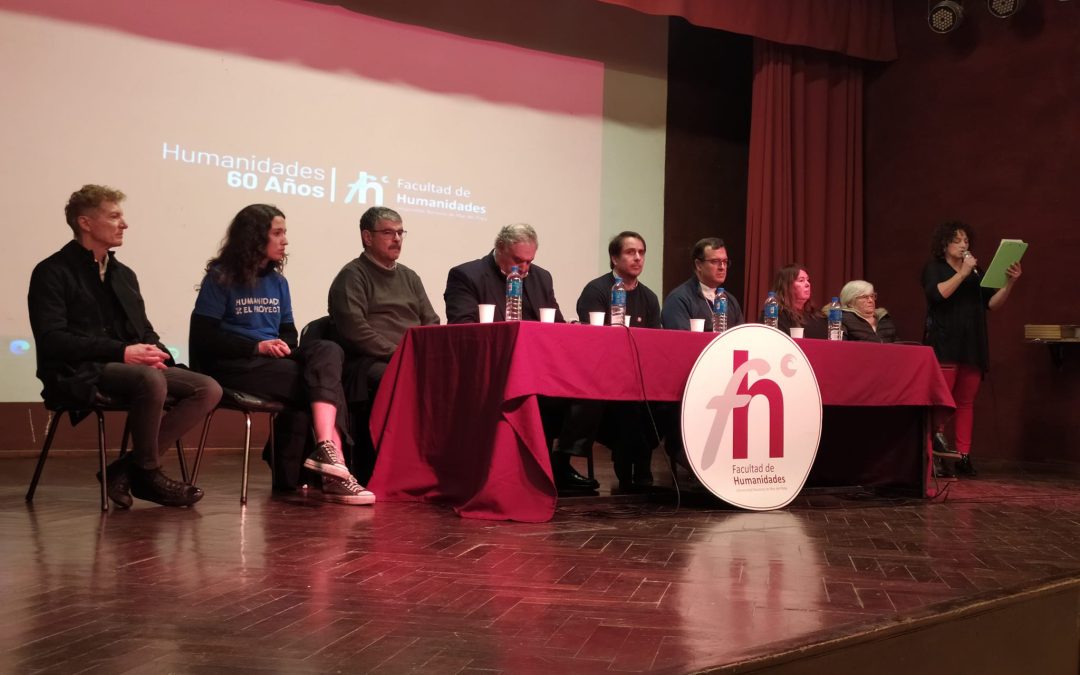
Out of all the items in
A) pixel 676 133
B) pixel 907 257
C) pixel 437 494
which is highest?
pixel 676 133

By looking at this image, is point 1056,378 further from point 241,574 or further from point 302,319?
point 241,574

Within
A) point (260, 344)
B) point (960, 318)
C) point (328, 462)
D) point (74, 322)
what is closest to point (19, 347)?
point (74, 322)

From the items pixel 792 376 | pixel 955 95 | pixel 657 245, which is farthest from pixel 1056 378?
pixel 792 376

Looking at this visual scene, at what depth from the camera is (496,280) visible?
15.6 ft

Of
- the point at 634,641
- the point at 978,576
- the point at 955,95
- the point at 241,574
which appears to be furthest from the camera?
the point at 955,95

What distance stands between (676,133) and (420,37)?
2.21m

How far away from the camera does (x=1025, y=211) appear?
6941 mm

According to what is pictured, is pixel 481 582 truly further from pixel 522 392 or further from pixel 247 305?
pixel 247 305

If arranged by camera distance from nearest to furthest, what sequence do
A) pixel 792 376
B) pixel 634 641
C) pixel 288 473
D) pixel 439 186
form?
pixel 634 641
pixel 792 376
pixel 288 473
pixel 439 186

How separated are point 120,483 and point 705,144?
545 cm

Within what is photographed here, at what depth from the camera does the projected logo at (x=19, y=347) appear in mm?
5352

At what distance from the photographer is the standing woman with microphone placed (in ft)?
19.5

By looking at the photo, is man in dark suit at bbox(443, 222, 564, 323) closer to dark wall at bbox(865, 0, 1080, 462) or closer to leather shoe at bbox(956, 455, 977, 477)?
leather shoe at bbox(956, 455, 977, 477)

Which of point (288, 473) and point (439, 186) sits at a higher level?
point (439, 186)
